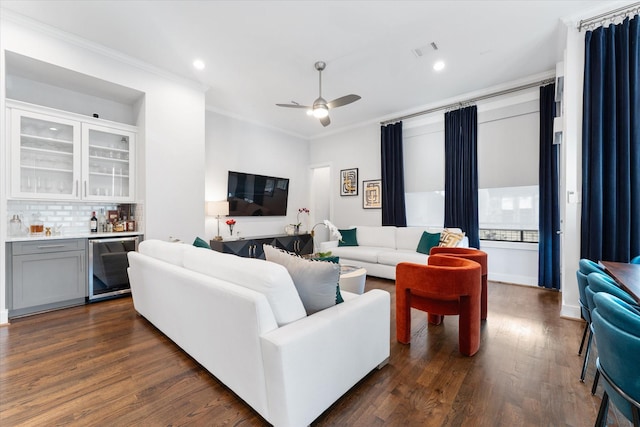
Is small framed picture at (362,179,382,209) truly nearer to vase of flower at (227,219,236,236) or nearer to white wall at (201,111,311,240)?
white wall at (201,111,311,240)

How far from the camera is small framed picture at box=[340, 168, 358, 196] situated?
642 cm

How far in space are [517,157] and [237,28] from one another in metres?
4.38

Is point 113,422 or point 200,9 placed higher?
point 200,9

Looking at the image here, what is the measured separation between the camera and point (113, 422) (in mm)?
1533

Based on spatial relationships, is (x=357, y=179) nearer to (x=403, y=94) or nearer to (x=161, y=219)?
(x=403, y=94)

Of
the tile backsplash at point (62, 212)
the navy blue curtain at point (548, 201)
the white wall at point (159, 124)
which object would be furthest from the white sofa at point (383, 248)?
the tile backsplash at point (62, 212)

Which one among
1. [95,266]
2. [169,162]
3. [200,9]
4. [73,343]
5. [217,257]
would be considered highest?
[200,9]

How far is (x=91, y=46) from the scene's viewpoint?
340 centimetres

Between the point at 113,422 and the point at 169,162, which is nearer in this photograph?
the point at 113,422

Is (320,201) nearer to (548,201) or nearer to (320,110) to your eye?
(320,110)

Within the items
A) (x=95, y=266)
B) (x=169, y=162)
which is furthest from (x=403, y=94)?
(x=95, y=266)

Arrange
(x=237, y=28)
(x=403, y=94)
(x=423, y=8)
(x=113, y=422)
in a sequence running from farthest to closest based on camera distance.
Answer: (x=403, y=94) → (x=237, y=28) → (x=423, y=8) → (x=113, y=422)

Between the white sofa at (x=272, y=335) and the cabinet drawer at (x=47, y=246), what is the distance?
2131 mm

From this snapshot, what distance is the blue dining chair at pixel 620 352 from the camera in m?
0.92
